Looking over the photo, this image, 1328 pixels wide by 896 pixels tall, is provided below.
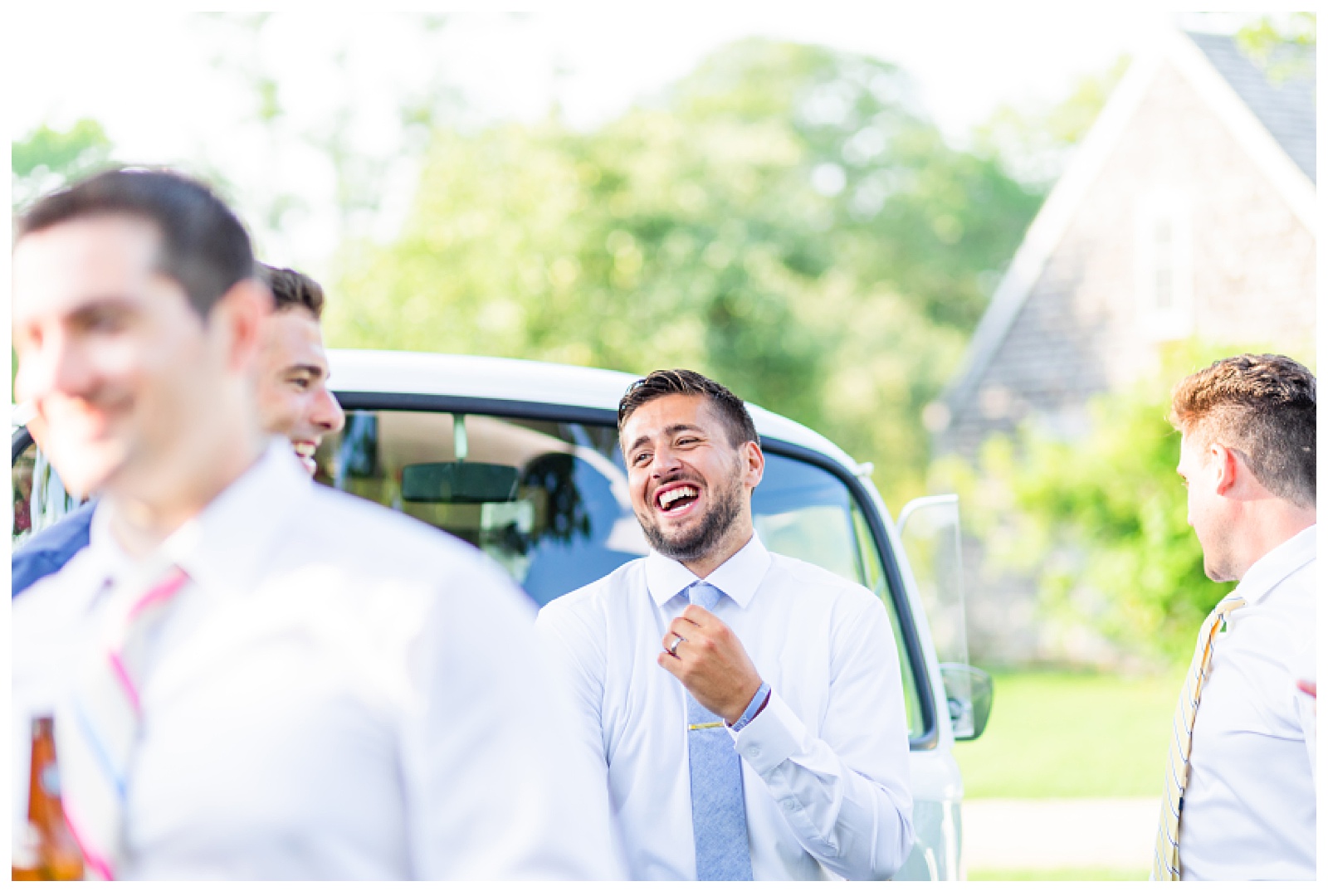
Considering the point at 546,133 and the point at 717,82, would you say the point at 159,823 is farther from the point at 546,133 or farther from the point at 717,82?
the point at 717,82

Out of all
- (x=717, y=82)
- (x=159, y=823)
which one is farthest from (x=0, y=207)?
(x=717, y=82)

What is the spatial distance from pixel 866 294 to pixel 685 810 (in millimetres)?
32331

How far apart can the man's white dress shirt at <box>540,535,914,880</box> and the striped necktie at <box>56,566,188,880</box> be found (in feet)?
4.58

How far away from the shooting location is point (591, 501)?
4.04 metres

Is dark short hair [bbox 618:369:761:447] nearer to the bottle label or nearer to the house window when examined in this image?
the bottle label

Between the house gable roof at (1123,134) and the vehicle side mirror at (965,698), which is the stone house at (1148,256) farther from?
the vehicle side mirror at (965,698)

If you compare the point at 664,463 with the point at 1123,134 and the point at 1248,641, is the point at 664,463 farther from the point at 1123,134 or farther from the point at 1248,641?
the point at 1123,134

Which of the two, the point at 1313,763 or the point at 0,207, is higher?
the point at 0,207

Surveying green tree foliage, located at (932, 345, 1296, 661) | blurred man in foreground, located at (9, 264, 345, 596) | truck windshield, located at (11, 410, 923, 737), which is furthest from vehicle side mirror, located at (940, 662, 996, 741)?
green tree foliage, located at (932, 345, 1296, 661)

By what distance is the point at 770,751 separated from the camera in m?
2.50

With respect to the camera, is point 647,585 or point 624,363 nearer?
point 647,585

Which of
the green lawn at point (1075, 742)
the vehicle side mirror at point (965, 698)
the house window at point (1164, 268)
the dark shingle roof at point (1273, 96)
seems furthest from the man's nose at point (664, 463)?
the house window at point (1164, 268)

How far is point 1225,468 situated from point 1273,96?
17862 mm

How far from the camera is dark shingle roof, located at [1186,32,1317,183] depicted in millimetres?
17547
